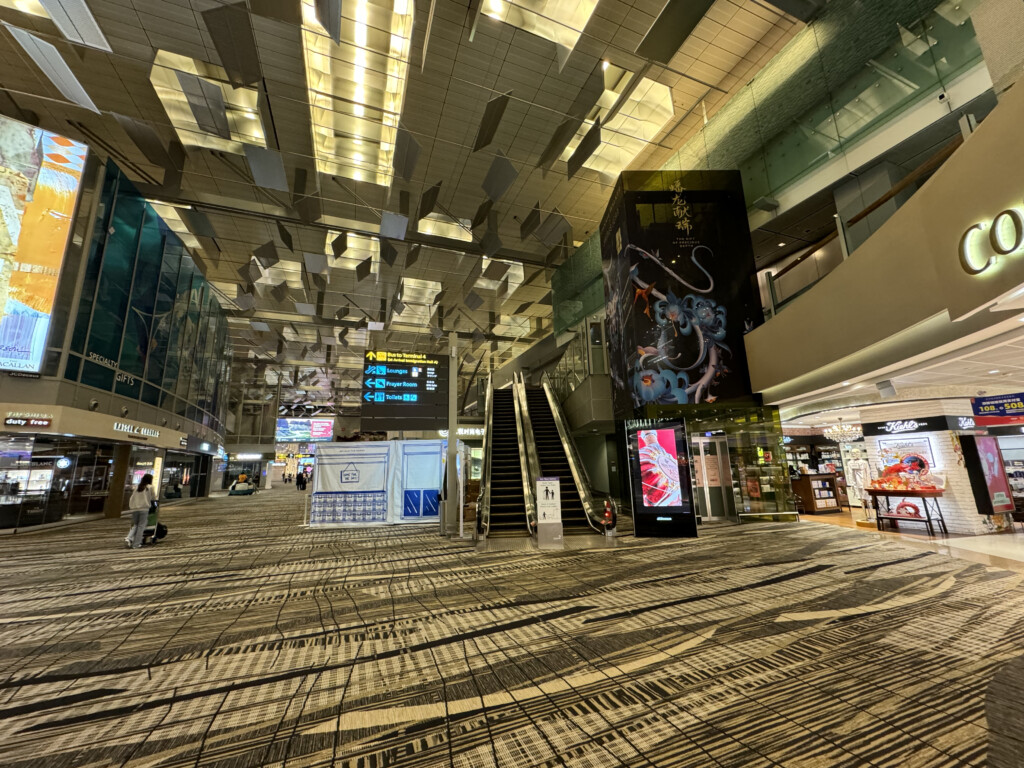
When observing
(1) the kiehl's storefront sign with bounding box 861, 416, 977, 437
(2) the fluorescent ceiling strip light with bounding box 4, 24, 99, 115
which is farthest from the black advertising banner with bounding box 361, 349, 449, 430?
(1) the kiehl's storefront sign with bounding box 861, 416, 977, 437

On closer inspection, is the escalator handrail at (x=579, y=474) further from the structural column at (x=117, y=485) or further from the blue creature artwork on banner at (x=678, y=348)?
the structural column at (x=117, y=485)

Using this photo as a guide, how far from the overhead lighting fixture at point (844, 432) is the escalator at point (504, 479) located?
30.8 ft

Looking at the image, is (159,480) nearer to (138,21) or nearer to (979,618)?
(138,21)

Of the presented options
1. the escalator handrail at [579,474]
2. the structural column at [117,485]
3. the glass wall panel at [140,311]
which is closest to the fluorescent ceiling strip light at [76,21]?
the glass wall panel at [140,311]

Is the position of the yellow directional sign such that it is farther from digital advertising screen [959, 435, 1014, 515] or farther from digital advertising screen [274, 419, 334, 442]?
digital advertising screen [274, 419, 334, 442]

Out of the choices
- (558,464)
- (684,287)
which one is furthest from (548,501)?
(684,287)

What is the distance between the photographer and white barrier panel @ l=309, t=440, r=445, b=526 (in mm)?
9617

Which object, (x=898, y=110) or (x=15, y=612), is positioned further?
(x=898, y=110)

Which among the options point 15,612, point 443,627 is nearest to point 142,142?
point 15,612

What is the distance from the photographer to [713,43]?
761cm

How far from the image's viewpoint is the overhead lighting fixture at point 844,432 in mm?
11992

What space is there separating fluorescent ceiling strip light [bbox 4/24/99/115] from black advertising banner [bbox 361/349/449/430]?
5.91 meters

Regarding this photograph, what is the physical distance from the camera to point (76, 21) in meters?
5.76

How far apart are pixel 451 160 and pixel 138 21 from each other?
18.6 ft
